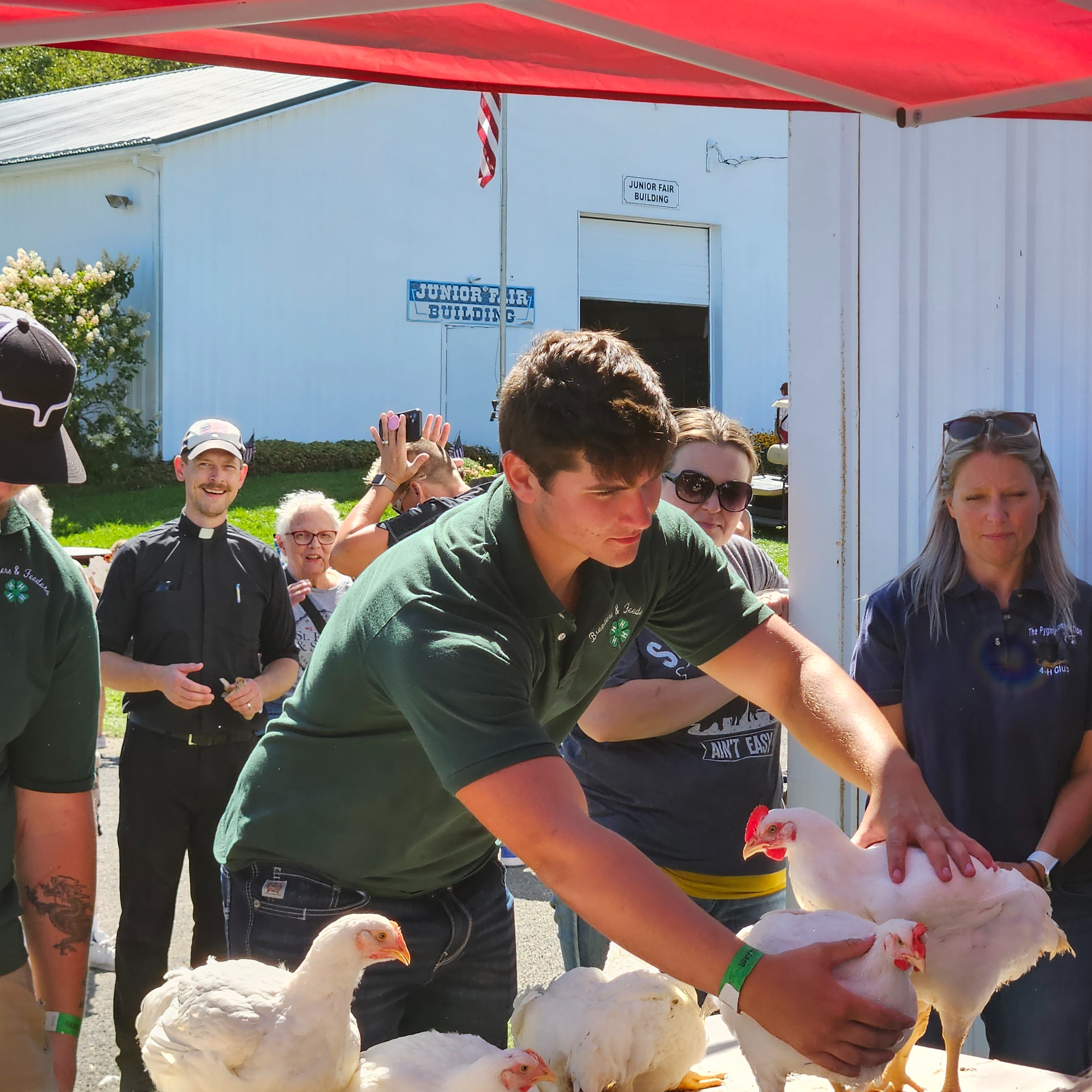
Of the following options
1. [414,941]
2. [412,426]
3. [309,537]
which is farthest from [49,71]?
[414,941]

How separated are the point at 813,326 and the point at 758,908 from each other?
6.25 feet

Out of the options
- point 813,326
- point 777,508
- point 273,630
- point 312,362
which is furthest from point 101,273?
point 813,326

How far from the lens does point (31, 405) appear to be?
6.51 ft

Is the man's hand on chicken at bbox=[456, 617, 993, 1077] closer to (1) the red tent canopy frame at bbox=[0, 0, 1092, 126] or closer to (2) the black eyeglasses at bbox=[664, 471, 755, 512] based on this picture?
(1) the red tent canopy frame at bbox=[0, 0, 1092, 126]

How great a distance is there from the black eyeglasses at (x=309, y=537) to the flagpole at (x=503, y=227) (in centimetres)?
971

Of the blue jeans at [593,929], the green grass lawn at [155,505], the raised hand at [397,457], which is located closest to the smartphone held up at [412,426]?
the raised hand at [397,457]

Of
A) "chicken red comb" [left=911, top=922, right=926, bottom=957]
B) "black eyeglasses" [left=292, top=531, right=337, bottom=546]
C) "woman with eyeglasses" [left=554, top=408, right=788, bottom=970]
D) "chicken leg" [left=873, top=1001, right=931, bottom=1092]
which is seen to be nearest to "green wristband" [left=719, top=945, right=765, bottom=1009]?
"chicken red comb" [left=911, top=922, right=926, bottom=957]

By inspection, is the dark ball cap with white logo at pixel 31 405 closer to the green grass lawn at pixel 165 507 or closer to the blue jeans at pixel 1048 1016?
the blue jeans at pixel 1048 1016

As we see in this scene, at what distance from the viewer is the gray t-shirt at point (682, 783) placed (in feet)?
10.6

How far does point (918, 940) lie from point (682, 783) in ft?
5.09

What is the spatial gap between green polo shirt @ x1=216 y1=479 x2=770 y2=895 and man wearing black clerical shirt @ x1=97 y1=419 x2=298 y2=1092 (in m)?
2.18

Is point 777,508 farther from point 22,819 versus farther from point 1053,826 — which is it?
point 22,819

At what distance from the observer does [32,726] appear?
2.15 m

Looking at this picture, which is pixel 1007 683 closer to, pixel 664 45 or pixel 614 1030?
pixel 614 1030
